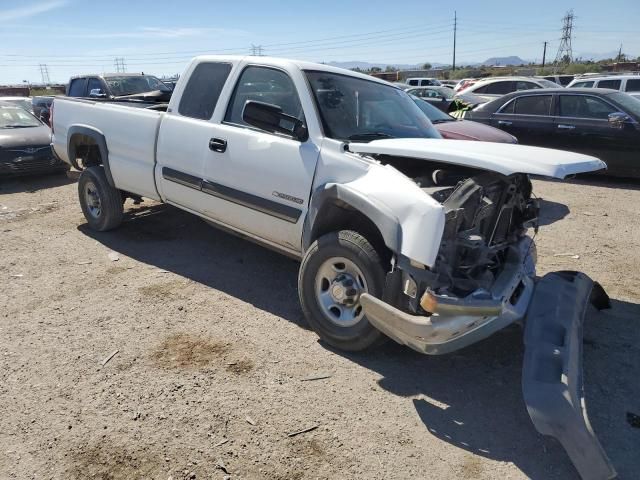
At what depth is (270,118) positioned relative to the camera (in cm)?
371

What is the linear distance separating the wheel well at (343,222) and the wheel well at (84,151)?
11.8ft

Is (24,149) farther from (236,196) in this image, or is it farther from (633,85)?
(633,85)

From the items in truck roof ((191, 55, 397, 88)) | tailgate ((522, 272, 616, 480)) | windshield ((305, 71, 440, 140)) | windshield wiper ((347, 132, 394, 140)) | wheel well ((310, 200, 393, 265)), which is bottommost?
tailgate ((522, 272, 616, 480))

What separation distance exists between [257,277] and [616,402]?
3.19 metres

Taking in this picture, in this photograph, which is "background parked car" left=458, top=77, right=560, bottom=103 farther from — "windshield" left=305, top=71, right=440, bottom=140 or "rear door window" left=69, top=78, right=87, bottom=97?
"windshield" left=305, top=71, right=440, bottom=140

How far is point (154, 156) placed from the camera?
16.8 ft

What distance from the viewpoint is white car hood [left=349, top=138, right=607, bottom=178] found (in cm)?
301

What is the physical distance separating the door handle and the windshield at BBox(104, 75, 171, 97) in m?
8.68

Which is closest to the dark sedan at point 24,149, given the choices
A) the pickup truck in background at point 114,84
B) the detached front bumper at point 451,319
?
the pickup truck in background at point 114,84

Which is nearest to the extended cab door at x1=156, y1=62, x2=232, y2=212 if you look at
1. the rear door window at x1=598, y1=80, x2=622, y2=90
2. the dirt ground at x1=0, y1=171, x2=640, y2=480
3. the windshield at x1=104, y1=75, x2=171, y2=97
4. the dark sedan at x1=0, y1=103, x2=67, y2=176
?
the dirt ground at x1=0, y1=171, x2=640, y2=480

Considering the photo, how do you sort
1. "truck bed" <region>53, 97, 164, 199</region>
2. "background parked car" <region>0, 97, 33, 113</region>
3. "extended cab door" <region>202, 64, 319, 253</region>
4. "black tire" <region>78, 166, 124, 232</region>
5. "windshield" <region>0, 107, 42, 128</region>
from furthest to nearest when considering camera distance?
"background parked car" <region>0, 97, 33, 113</region> → "windshield" <region>0, 107, 42, 128</region> → "black tire" <region>78, 166, 124, 232</region> → "truck bed" <region>53, 97, 164, 199</region> → "extended cab door" <region>202, 64, 319, 253</region>

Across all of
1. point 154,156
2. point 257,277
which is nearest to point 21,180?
point 154,156

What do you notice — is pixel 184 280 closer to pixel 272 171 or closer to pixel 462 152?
pixel 272 171

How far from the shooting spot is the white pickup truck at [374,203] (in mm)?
2973
